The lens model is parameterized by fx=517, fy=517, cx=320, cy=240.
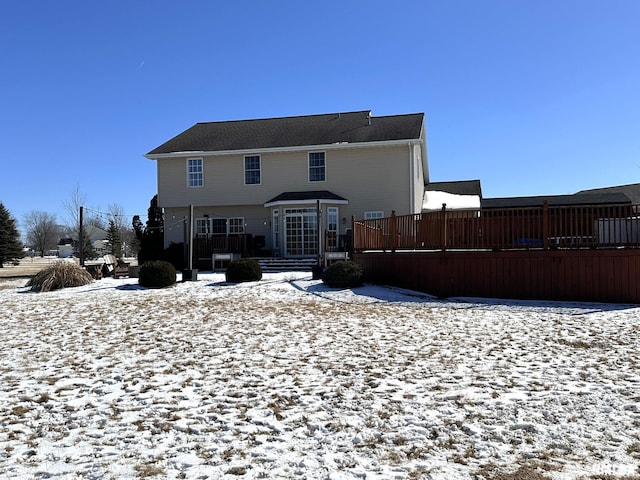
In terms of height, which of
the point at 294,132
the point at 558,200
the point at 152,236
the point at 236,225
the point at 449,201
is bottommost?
the point at 152,236

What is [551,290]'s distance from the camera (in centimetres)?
1280

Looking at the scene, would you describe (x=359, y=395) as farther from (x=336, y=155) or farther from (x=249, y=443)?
(x=336, y=155)

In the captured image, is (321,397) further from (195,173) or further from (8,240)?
(8,240)

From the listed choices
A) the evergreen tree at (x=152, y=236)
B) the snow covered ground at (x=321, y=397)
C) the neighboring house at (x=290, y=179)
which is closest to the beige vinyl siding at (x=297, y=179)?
the neighboring house at (x=290, y=179)

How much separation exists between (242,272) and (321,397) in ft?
39.6

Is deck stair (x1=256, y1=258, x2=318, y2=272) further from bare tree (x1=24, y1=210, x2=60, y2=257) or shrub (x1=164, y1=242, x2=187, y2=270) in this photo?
bare tree (x1=24, y1=210, x2=60, y2=257)

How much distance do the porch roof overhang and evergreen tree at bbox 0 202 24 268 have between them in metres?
34.4

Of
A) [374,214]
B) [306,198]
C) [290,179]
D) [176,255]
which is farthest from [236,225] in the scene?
[374,214]

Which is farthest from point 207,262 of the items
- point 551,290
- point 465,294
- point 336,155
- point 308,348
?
point 308,348

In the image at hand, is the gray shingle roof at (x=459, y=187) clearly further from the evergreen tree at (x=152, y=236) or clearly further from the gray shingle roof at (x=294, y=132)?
the evergreen tree at (x=152, y=236)

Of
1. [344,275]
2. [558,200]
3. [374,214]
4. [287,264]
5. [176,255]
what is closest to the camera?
[344,275]

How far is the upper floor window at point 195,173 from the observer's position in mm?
26234

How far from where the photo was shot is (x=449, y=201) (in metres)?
29.8

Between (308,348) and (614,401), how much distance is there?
3.85m
